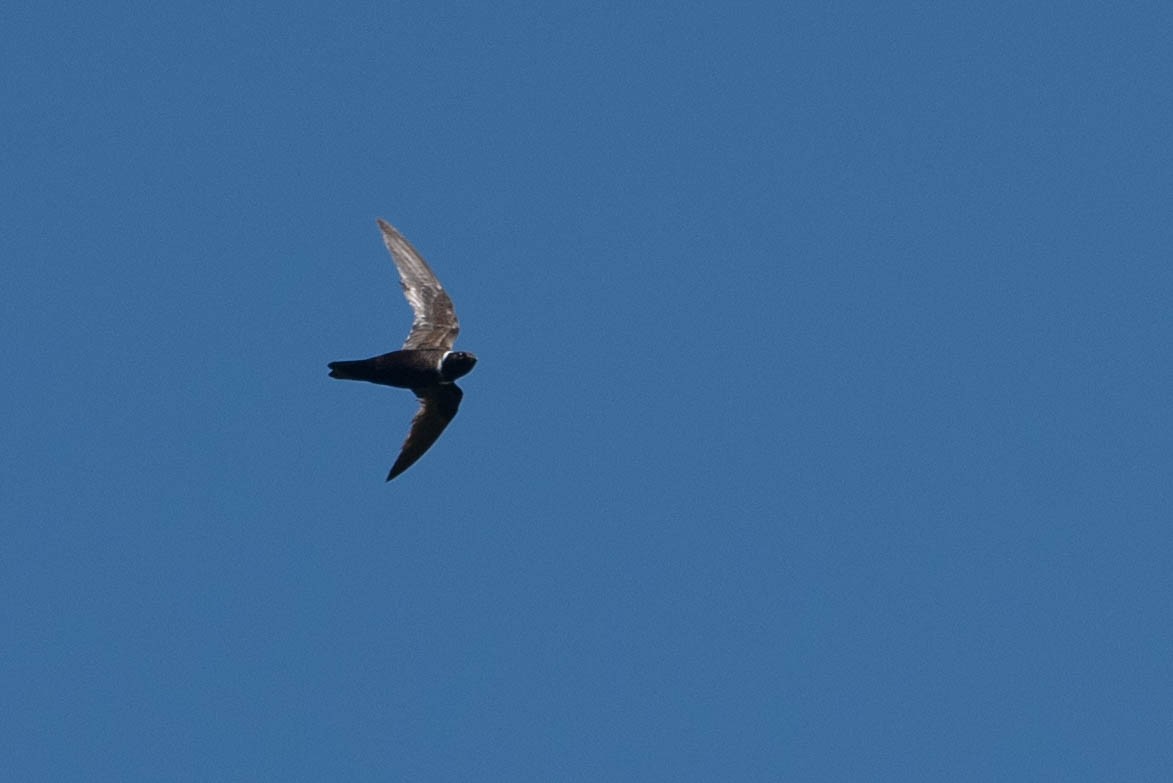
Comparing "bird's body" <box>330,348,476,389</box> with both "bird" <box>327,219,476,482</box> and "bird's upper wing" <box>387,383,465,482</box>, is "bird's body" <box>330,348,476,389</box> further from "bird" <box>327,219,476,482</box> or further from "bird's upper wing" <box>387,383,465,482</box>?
"bird's upper wing" <box>387,383,465,482</box>

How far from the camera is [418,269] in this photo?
32.4 metres

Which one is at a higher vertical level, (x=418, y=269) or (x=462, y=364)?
(x=418, y=269)

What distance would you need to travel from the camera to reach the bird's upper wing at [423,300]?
3123 cm

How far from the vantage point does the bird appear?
29.6 meters

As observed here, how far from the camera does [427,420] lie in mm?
31703

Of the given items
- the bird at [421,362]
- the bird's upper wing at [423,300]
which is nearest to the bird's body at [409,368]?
the bird at [421,362]

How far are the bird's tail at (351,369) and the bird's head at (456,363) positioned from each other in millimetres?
1423

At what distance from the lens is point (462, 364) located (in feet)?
99.0

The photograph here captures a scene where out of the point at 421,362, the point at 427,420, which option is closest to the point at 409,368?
the point at 421,362

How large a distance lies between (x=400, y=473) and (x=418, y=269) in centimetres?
352

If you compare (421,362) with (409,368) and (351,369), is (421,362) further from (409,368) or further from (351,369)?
(351,369)

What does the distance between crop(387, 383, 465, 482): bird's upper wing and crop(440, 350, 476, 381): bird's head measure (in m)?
0.86

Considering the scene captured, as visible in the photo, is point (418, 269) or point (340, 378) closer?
point (340, 378)

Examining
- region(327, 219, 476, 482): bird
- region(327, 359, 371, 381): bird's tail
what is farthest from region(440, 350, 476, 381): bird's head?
region(327, 359, 371, 381): bird's tail
